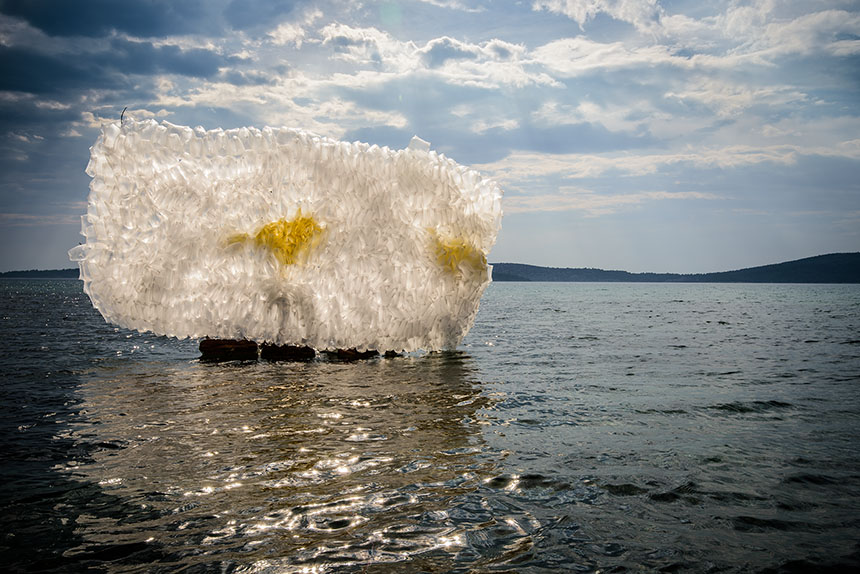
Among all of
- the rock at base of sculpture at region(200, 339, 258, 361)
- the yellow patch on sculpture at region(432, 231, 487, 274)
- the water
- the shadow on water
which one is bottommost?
the water

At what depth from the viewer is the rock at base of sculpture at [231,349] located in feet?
60.4

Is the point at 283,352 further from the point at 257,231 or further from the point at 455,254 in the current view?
the point at 455,254

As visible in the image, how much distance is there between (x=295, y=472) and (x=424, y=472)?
1.60 m

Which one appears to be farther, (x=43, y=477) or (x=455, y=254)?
(x=455, y=254)

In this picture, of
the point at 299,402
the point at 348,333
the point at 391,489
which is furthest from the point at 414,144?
→ the point at 391,489

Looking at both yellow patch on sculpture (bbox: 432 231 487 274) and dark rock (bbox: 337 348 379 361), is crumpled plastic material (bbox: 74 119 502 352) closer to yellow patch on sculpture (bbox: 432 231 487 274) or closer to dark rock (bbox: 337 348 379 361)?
yellow patch on sculpture (bbox: 432 231 487 274)

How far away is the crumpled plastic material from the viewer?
16.9 metres

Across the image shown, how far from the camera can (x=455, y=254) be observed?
59.6 ft

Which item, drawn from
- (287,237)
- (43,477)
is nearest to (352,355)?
(287,237)

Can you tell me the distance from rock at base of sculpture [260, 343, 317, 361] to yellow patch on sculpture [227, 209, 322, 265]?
292 cm

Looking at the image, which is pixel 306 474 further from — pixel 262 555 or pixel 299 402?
pixel 299 402

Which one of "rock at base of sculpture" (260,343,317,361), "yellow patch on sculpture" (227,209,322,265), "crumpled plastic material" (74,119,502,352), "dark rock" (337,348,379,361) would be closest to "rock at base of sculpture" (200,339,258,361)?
"rock at base of sculpture" (260,343,317,361)

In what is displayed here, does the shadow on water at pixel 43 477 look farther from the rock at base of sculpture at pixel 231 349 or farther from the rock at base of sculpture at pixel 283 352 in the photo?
the rock at base of sculpture at pixel 283 352

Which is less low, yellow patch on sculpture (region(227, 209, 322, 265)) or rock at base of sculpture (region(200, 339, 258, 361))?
yellow patch on sculpture (region(227, 209, 322, 265))
